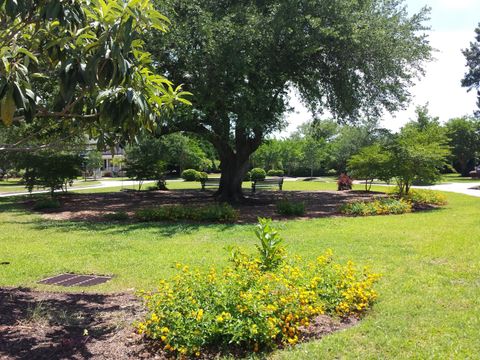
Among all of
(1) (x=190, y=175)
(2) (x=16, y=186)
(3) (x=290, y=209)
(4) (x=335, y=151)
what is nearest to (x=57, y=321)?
(3) (x=290, y=209)

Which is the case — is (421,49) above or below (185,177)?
above

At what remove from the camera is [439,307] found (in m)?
5.09

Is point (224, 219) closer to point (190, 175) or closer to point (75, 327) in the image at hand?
point (75, 327)

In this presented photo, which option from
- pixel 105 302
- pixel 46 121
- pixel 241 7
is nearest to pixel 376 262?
pixel 105 302

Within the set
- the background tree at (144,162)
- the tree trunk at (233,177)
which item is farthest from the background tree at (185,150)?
the tree trunk at (233,177)

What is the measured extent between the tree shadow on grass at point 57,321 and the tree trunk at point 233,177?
541 inches

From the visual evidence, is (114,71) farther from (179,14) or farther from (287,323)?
(179,14)

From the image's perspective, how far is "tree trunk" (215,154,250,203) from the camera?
1948 cm

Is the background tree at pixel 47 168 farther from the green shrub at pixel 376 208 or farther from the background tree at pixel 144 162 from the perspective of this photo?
the green shrub at pixel 376 208

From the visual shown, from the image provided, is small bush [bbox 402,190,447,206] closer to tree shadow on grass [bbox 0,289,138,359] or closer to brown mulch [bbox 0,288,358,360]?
brown mulch [bbox 0,288,358,360]

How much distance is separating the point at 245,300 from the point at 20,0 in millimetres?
3132

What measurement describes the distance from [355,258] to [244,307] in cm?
420

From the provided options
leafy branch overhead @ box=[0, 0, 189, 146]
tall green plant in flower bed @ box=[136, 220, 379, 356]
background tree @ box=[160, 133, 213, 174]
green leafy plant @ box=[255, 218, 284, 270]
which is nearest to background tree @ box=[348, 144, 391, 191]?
green leafy plant @ box=[255, 218, 284, 270]

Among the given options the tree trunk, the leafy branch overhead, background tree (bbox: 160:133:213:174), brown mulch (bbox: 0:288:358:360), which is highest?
background tree (bbox: 160:133:213:174)
